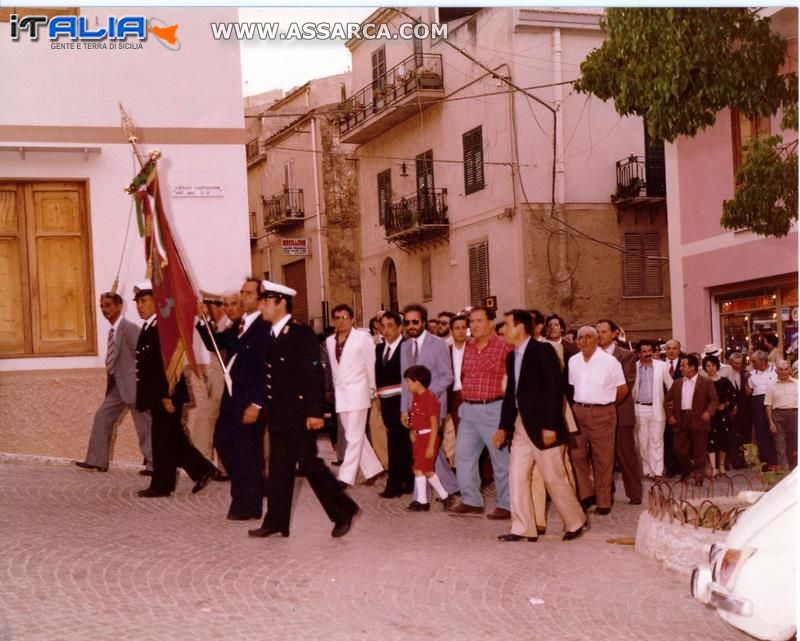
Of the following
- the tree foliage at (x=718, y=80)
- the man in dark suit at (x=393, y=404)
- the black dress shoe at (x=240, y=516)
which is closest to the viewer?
the tree foliage at (x=718, y=80)

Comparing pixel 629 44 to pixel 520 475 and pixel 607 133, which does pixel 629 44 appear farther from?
pixel 607 133

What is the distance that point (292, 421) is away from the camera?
26.9ft

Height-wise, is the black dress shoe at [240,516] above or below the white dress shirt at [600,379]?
below

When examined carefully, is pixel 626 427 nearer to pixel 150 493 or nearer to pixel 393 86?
pixel 150 493

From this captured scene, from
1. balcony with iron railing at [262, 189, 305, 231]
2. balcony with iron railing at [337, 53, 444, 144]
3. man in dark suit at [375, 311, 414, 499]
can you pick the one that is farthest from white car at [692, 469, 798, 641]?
balcony with iron railing at [262, 189, 305, 231]

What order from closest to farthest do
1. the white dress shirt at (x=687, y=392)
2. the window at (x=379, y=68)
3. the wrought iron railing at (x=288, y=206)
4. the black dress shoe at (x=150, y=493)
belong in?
the black dress shoe at (x=150, y=493), the white dress shirt at (x=687, y=392), the window at (x=379, y=68), the wrought iron railing at (x=288, y=206)

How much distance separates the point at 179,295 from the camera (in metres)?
9.51

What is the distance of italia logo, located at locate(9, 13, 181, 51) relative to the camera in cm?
1169

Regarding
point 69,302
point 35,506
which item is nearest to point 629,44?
point 35,506

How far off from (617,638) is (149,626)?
2.38 metres

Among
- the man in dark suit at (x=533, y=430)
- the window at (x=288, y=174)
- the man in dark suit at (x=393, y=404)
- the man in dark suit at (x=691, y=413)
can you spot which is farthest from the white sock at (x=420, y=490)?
the window at (x=288, y=174)

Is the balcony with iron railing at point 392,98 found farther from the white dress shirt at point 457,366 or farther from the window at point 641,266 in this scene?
the white dress shirt at point 457,366

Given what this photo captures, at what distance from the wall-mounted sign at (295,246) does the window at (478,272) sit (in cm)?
Result: 660

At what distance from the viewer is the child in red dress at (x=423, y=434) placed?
9.73 meters
